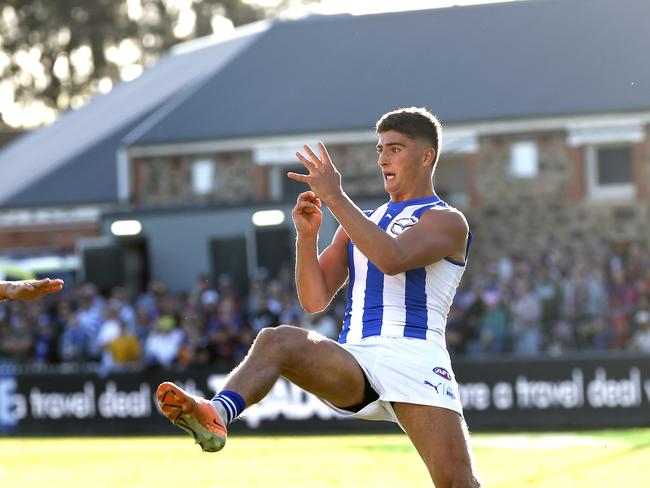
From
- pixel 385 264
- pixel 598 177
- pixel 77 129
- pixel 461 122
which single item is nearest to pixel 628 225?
pixel 598 177

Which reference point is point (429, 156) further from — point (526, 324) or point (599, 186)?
point (599, 186)

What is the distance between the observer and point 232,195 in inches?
1300

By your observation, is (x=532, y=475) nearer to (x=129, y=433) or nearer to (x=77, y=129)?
(x=129, y=433)

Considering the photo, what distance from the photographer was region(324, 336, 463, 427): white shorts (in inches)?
275

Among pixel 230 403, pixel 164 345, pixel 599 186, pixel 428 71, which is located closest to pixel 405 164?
pixel 230 403

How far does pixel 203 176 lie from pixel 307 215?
2619 centimetres

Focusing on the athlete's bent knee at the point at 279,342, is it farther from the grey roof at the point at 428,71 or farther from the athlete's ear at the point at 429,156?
the grey roof at the point at 428,71

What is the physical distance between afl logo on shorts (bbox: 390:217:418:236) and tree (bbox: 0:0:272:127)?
5227cm

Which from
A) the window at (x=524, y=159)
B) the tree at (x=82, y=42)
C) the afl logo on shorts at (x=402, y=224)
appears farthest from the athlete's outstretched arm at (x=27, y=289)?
the tree at (x=82, y=42)

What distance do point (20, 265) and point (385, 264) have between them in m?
25.2

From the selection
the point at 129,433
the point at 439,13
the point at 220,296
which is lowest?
the point at 129,433

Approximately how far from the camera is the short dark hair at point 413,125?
7.24m

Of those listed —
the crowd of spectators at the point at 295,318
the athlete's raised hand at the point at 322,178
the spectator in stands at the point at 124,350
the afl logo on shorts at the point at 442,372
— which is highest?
the athlete's raised hand at the point at 322,178

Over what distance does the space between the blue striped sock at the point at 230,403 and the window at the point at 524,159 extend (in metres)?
24.2
